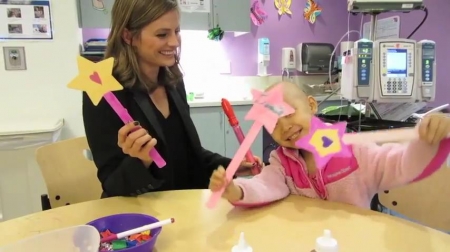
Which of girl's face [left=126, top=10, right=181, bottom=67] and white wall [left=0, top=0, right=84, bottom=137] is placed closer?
girl's face [left=126, top=10, right=181, bottom=67]

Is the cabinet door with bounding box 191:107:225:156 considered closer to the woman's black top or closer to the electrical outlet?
the electrical outlet

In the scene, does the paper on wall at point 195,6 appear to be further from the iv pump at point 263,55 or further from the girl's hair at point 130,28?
the girl's hair at point 130,28

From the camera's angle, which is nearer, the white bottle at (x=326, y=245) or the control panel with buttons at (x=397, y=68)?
the white bottle at (x=326, y=245)

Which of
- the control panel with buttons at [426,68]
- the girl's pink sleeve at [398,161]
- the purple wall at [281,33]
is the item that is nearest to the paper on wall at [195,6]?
the purple wall at [281,33]

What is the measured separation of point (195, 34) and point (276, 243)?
2853 mm

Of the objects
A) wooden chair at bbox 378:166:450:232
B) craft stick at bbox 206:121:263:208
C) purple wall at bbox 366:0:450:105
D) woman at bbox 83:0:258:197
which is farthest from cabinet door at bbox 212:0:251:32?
craft stick at bbox 206:121:263:208

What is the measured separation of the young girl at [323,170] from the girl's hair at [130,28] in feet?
1.66

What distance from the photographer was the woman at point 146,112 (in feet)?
3.43

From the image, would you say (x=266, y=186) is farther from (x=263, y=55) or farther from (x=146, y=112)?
(x=263, y=55)

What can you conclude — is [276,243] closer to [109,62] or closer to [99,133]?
[109,62]

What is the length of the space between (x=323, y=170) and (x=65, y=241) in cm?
64

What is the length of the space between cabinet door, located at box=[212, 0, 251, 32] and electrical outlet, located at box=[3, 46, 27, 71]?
1510 millimetres

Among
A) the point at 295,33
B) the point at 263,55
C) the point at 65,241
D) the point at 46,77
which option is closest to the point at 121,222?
the point at 65,241

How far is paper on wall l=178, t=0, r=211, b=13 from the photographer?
9.74 ft
